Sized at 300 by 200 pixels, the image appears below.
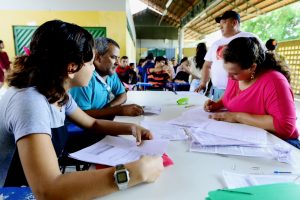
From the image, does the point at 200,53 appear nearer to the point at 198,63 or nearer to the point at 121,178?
the point at 198,63

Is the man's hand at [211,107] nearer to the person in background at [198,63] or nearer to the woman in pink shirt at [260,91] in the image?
the woman in pink shirt at [260,91]

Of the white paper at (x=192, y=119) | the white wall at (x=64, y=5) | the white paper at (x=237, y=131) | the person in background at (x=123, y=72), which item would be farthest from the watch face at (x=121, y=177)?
the white wall at (x=64, y=5)

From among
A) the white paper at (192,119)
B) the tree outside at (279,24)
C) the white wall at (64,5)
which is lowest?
the white paper at (192,119)

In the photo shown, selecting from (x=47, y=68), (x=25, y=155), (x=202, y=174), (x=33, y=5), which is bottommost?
(x=202, y=174)

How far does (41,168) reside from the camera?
0.57 m

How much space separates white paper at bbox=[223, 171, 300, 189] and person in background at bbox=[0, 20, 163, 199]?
205 mm

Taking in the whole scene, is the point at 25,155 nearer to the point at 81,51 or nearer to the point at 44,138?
the point at 44,138

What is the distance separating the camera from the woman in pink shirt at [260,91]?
3.76ft

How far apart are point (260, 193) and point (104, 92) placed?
4.67 ft

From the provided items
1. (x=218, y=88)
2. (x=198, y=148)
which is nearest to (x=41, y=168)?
(x=198, y=148)

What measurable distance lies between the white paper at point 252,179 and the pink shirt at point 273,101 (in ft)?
1.56

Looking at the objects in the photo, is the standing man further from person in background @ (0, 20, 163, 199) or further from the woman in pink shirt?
person in background @ (0, 20, 163, 199)

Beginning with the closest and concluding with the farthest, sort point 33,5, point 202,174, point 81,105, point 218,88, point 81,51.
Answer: point 202,174 < point 81,51 < point 81,105 < point 218,88 < point 33,5

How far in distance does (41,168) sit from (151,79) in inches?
171
